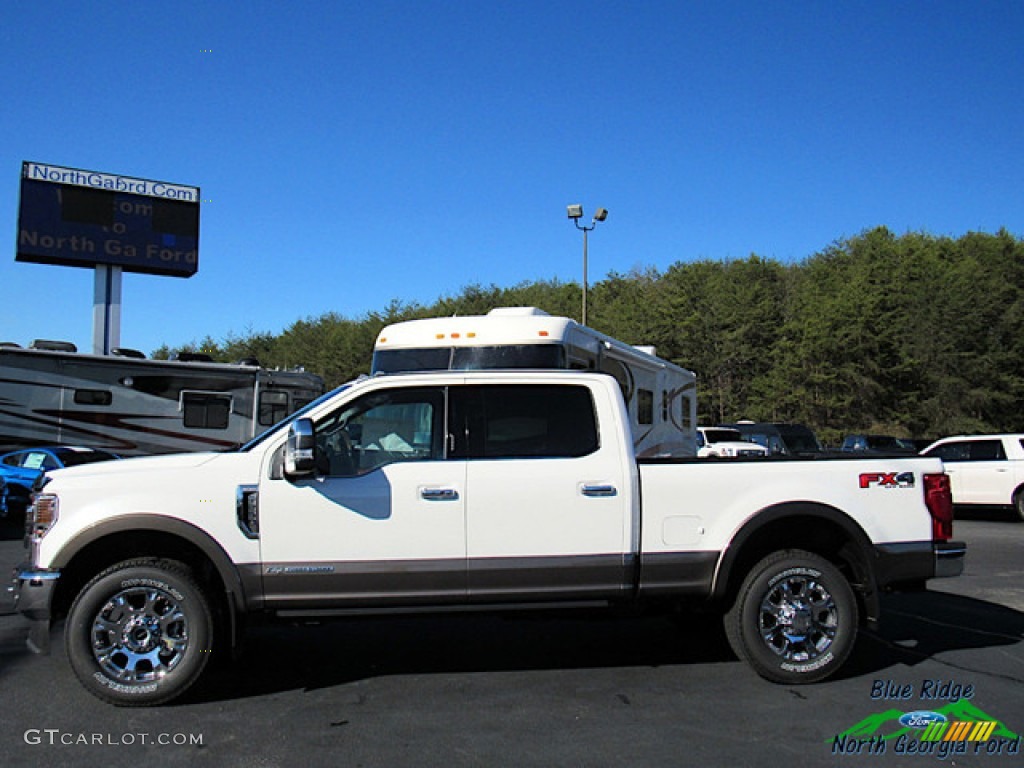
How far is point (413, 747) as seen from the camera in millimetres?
4391

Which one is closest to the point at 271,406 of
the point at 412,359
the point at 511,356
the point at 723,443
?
the point at 412,359

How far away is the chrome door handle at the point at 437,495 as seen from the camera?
519 cm

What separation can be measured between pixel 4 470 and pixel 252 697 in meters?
12.0

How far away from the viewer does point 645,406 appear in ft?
43.7

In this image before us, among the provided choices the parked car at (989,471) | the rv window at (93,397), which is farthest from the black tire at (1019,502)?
the rv window at (93,397)

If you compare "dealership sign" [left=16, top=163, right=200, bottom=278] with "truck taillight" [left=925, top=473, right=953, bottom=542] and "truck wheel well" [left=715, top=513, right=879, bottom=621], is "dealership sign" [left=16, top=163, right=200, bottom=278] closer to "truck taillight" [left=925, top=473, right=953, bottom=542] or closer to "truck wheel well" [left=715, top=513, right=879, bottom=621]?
"truck wheel well" [left=715, top=513, right=879, bottom=621]

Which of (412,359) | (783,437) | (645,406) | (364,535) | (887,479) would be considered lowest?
(364,535)

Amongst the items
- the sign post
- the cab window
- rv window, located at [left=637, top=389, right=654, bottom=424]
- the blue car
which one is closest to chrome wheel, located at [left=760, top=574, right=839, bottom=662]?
the cab window

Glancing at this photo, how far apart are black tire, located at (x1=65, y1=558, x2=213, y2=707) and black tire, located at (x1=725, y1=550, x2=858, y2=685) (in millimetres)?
3351

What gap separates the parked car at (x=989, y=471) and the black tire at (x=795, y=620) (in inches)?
468

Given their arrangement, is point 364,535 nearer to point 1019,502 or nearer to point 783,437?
point 1019,502

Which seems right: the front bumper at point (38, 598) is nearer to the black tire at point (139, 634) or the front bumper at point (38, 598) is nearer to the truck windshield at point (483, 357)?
the black tire at point (139, 634)

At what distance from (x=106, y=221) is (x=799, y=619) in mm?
Result: 24666

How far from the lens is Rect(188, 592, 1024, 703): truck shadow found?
5.64 metres
